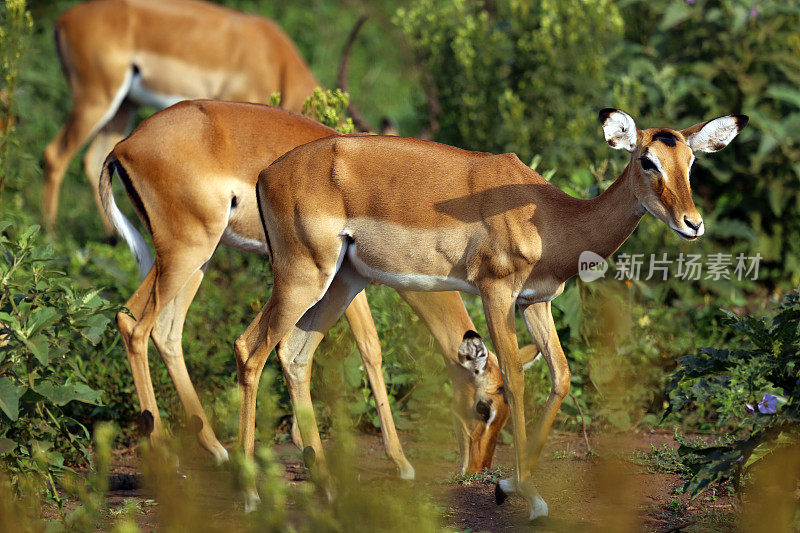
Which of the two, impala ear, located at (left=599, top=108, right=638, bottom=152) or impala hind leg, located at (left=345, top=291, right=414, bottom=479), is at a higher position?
impala ear, located at (left=599, top=108, right=638, bottom=152)

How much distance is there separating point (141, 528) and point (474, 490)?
1.47 metres

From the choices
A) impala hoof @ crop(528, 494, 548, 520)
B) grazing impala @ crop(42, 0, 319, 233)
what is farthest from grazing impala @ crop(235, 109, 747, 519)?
grazing impala @ crop(42, 0, 319, 233)

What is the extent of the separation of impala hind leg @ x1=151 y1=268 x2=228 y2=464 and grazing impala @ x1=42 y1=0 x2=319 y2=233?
3.45m

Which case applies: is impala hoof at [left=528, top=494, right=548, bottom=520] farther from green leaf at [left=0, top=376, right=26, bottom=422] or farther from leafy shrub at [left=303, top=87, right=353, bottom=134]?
leafy shrub at [left=303, top=87, right=353, bottom=134]

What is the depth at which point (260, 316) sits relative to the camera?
15.6 ft

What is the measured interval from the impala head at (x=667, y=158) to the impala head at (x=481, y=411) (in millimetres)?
1319

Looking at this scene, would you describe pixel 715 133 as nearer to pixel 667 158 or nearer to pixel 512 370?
pixel 667 158

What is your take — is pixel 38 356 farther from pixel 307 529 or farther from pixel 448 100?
pixel 448 100

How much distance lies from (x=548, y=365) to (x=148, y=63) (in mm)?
6112

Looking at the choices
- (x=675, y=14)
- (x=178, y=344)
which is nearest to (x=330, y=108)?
(x=178, y=344)

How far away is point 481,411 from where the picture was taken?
504 centimetres

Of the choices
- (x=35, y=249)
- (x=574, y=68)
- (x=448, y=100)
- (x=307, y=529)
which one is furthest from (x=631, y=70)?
(x=307, y=529)

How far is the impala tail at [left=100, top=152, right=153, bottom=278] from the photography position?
5449 mm

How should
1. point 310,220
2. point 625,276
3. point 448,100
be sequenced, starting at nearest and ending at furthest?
point 310,220 → point 625,276 → point 448,100
